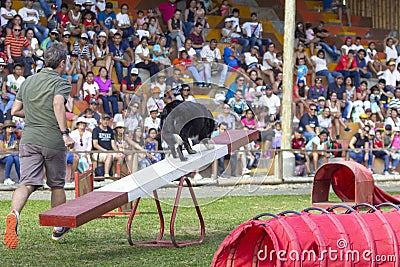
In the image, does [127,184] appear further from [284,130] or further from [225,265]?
[284,130]

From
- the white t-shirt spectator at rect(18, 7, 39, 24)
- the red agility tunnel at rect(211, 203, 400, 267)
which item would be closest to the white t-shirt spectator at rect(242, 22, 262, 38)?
the white t-shirt spectator at rect(18, 7, 39, 24)

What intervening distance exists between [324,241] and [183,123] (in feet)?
8.60

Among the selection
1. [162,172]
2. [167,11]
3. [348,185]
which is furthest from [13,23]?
[162,172]

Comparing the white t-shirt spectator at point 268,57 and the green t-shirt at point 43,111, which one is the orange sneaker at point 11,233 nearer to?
the green t-shirt at point 43,111

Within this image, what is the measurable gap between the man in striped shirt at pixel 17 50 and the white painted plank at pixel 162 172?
8933 mm

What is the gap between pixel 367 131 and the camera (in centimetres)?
1925

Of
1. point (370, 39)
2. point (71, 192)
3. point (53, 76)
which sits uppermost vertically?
point (370, 39)

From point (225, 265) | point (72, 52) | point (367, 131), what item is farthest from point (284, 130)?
point (225, 265)

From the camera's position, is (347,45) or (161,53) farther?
(347,45)

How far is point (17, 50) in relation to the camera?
16.8 m

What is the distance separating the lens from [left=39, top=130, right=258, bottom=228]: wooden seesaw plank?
21.9ft

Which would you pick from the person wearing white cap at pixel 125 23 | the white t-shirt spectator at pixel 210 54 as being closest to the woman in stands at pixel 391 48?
the white t-shirt spectator at pixel 210 54

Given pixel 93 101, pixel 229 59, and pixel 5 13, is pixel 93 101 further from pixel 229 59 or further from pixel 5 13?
pixel 229 59

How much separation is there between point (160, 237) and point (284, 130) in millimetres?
9060
